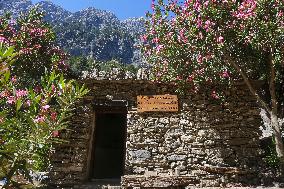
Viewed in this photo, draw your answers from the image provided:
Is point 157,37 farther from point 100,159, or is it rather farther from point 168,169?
point 100,159

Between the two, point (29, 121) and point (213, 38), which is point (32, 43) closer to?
point (213, 38)

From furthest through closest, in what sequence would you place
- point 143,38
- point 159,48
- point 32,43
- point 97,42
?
point 97,42 < point 32,43 < point 143,38 < point 159,48

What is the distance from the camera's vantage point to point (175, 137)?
1120 cm

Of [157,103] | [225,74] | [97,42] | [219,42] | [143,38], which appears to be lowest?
[157,103]

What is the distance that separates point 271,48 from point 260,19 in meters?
0.94

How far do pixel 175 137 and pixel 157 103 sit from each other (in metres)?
1.26

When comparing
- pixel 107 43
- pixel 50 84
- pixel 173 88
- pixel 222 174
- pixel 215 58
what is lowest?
pixel 222 174

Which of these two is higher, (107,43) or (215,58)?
(107,43)

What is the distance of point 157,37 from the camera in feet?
39.2

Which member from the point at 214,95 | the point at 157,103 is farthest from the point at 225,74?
the point at 157,103

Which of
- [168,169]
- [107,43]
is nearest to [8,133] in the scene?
[168,169]

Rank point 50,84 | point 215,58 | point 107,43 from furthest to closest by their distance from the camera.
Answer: point 107,43 → point 215,58 → point 50,84

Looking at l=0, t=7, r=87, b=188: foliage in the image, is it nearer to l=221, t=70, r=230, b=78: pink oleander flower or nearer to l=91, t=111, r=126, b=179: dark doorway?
l=221, t=70, r=230, b=78: pink oleander flower

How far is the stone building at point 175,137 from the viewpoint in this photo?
35.8 feet
